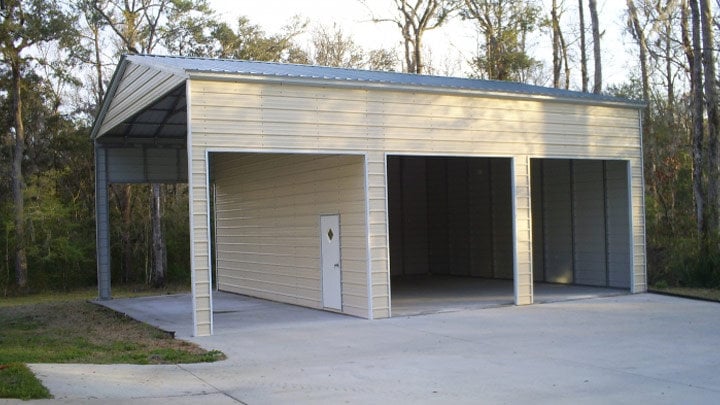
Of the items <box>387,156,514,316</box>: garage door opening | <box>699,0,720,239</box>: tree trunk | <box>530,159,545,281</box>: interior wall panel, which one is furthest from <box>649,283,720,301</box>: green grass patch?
<box>387,156,514,316</box>: garage door opening

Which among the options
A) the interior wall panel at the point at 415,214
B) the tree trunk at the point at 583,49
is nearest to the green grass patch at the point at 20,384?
the interior wall panel at the point at 415,214

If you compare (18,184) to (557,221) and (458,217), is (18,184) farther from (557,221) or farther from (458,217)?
(557,221)

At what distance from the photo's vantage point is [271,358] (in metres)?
8.78

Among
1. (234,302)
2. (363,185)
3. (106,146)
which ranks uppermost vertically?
(106,146)

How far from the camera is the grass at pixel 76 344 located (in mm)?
7209

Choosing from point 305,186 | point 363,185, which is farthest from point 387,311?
point 305,186

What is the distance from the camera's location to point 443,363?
8.23 meters

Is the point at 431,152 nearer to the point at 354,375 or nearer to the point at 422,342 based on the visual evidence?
the point at 422,342

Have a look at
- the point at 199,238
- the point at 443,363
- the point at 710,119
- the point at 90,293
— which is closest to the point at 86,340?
the point at 199,238

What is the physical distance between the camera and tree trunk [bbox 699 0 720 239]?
1684 centimetres

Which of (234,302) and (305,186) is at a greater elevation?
(305,186)

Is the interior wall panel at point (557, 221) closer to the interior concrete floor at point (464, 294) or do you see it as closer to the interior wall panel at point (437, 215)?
the interior concrete floor at point (464, 294)

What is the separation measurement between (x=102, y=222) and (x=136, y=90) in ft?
15.6

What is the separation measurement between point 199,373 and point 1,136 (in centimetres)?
2024
